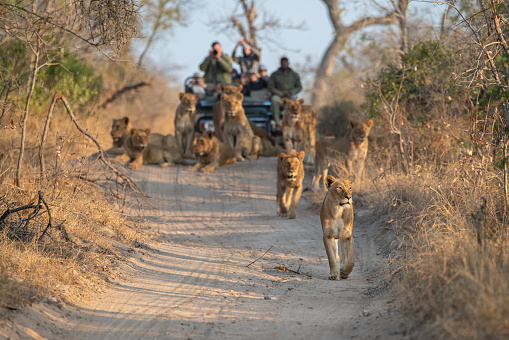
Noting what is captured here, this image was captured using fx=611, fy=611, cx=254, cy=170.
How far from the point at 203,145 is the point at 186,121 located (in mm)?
1933

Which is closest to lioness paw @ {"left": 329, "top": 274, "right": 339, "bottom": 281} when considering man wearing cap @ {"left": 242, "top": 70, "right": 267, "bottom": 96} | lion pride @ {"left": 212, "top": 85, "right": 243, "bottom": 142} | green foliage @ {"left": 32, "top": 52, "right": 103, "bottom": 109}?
lion pride @ {"left": 212, "top": 85, "right": 243, "bottom": 142}

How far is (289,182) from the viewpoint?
29.9 ft

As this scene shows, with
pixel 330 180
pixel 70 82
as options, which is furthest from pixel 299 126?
pixel 330 180

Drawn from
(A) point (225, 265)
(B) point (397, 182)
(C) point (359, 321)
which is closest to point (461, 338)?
(C) point (359, 321)

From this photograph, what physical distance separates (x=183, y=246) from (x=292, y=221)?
7.01 feet

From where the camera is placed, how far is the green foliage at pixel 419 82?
34.3 feet

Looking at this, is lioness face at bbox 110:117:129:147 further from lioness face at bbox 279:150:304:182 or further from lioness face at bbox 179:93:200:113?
lioness face at bbox 279:150:304:182

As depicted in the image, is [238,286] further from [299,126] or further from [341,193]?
[299,126]

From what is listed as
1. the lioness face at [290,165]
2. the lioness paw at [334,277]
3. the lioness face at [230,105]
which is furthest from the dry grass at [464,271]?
the lioness face at [230,105]

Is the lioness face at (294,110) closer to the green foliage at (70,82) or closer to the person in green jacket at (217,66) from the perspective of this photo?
the person in green jacket at (217,66)

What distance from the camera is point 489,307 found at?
3516 mm

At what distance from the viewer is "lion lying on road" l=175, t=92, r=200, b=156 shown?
14281 millimetres

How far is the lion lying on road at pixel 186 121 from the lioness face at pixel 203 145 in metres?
1.60

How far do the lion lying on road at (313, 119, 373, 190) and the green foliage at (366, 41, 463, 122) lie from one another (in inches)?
29.2
